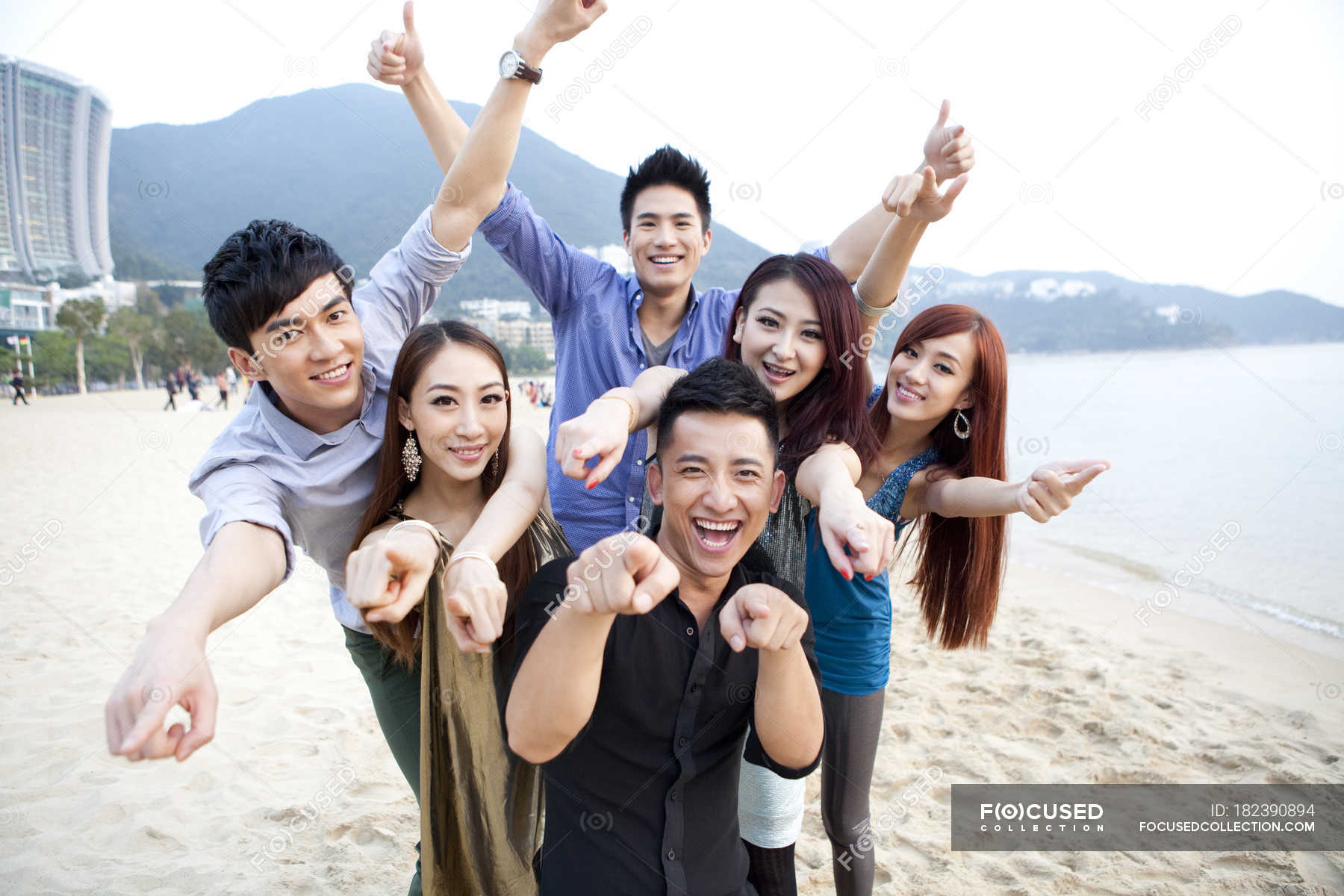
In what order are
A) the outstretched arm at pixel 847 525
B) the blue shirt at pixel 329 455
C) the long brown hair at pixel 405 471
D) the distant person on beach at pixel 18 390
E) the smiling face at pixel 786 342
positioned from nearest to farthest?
the outstretched arm at pixel 847 525 < the blue shirt at pixel 329 455 < the long brown hair at pixel 405 471 < the smiling face at pixel 786 342 < the distant person on beach at pixel 18 390

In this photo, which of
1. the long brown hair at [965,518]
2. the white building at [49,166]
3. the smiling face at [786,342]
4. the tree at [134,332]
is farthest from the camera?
the tree at [134,332]

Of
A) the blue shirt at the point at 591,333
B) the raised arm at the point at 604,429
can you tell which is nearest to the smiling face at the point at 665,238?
the blue shirt at the point at 591,333


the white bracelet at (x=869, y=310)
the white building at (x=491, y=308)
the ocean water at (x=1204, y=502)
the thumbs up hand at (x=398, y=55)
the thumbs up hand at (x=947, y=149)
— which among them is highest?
the white building at (x=491, y=308)

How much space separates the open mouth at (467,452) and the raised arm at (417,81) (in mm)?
1030

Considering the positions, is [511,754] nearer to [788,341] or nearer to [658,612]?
[658,612]

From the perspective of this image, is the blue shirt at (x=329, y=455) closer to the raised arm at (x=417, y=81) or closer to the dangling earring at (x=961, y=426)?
the raised arm at (x=417, y=81)

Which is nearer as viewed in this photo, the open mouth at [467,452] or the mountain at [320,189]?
the open mouth at [467,452]

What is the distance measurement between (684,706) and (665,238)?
1.99 meters

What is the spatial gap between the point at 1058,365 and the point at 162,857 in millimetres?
73133

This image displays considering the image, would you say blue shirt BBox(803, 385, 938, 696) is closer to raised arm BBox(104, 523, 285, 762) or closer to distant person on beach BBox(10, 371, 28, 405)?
raised arm BBox(104, 523, 285, 762)

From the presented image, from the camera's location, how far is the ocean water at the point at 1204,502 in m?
8.82

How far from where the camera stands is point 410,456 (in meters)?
2.15

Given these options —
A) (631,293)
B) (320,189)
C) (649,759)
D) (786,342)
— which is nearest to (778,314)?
(786,342)

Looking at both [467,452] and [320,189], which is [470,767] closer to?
[467,452]
